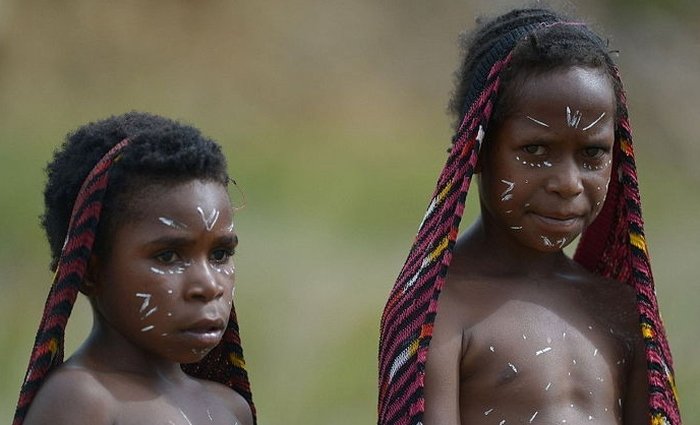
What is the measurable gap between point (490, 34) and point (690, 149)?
5311 mm

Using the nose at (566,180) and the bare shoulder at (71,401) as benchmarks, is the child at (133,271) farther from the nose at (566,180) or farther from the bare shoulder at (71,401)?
the nose at (566,180)

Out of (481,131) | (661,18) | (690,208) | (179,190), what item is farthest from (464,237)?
(661,18)

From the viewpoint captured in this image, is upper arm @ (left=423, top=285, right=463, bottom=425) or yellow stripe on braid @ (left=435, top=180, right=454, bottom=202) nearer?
upper arm @ (left=423, top=285, right=463, bottom=425)

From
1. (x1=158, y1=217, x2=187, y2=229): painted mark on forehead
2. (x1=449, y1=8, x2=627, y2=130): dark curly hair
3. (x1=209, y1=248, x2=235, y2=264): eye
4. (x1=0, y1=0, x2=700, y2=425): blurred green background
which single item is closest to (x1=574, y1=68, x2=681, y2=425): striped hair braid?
(x1=449, y1=8, x2=627, y2=130): dark curly hair

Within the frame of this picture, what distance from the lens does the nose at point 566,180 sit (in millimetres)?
3166

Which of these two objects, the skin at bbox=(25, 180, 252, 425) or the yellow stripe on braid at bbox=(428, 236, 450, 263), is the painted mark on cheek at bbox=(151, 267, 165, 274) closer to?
the skin at bbox=(25, 180, 252, 425)

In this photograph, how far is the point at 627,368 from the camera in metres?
3.35

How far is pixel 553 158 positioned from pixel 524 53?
0.26 meters

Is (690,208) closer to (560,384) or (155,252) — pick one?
(560,384)

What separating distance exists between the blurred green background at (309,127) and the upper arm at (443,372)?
108 inches

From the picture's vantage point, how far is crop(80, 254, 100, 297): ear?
284cm

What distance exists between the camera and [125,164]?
9.29 ft

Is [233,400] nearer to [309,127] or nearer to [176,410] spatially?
[176,410]

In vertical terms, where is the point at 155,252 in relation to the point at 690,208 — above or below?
below
